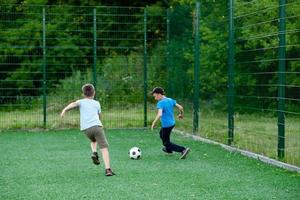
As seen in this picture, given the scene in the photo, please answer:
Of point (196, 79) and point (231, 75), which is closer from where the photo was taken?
point (231, 75)

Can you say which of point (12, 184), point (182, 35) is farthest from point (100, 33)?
point (12, 184)

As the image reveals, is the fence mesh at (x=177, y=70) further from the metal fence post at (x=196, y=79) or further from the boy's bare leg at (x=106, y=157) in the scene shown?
the boy's bare leg at (x=106, y=157)

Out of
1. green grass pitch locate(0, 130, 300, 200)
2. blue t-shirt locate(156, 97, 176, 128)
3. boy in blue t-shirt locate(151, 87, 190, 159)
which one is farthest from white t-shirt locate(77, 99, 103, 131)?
blue t-shirt locate(156, 97, 176, 128)

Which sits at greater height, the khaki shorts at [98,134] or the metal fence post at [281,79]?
the metal fence post at [281,79]

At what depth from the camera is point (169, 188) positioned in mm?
8008

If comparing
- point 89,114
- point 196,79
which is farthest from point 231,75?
point 89,114

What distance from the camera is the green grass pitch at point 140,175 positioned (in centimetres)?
766

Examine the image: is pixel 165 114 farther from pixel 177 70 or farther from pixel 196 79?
pixel 177 70

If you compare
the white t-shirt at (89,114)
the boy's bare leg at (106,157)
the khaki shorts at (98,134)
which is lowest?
the boy's bare leg at (106,157)

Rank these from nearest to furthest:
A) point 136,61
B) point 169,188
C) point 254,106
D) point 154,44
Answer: point 169,188 < point 254,106 < point 136,61 < point 154,44

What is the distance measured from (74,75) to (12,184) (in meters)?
10.5

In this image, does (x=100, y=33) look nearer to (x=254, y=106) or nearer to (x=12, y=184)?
(x=254, y=106)

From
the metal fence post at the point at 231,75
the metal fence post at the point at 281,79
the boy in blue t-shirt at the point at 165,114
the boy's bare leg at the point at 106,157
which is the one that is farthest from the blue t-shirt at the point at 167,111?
the boy's bare leg at the point at 106,157

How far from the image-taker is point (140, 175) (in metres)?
9.13
